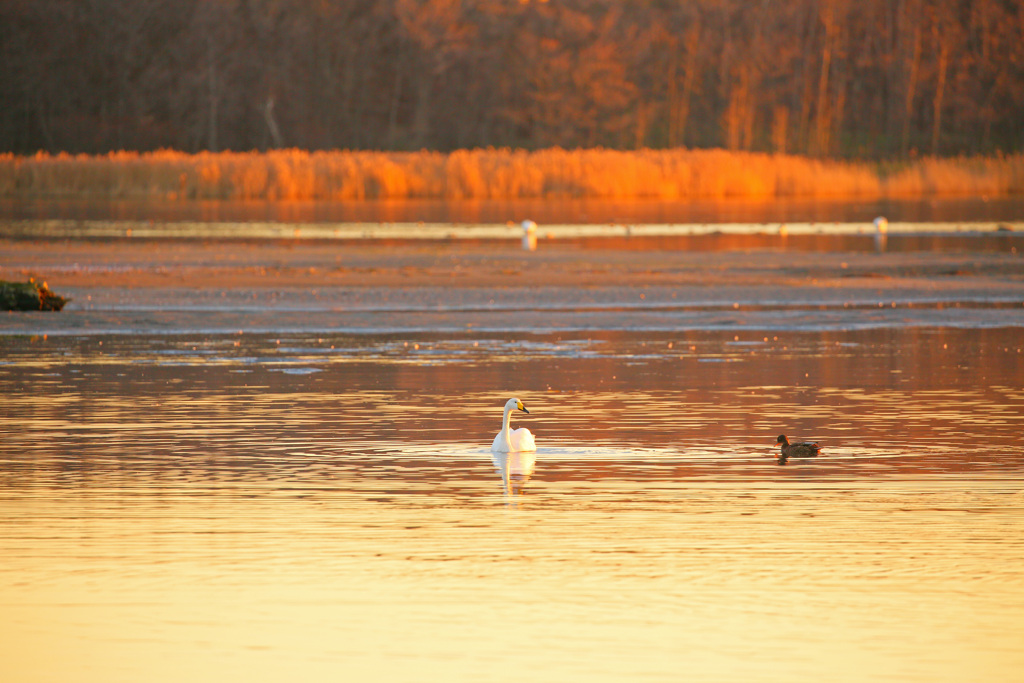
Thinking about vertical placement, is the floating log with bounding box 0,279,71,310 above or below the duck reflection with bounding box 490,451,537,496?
above

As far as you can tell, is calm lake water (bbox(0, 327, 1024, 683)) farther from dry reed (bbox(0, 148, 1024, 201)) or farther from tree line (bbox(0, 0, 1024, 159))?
tree line (bbox(0, 0, 1024, 159))

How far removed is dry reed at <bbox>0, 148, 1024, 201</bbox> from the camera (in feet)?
164

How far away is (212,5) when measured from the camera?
8181 centimetres

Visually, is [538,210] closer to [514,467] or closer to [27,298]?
[27,298]

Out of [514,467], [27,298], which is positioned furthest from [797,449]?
[27,298]

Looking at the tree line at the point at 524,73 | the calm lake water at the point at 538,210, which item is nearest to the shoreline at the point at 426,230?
the calm lake water at the point at 538,210

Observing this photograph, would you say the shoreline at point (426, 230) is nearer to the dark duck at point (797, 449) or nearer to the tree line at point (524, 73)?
the dark duck at point (797, 449)

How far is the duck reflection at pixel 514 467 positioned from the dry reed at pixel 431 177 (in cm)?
3960

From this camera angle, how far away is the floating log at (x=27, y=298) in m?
19.7

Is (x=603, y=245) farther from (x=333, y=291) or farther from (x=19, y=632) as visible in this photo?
(x=19, y=632)

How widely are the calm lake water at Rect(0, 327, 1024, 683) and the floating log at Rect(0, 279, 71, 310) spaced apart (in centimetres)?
432

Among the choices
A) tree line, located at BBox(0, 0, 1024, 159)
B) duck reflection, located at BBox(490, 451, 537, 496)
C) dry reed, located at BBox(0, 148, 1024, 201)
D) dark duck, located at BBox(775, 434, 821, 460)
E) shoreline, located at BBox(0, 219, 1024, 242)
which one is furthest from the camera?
tree line, located at BBox(0, 0, 1024, 159)

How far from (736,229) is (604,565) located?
28.5 meters

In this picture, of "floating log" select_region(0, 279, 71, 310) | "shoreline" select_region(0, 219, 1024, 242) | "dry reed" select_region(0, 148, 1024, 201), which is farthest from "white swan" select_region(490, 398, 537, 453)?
"dry reed" select_region(0, 148, 1024, 201)
